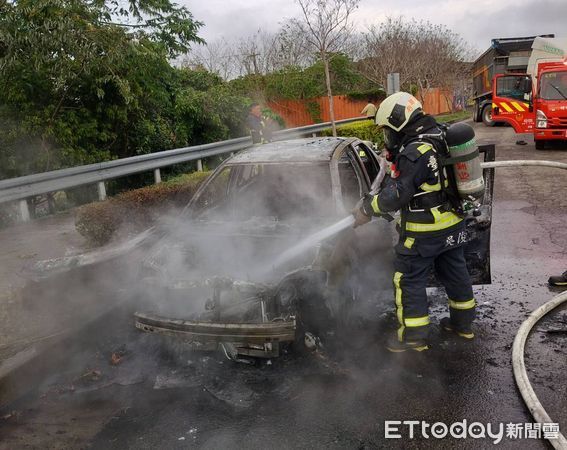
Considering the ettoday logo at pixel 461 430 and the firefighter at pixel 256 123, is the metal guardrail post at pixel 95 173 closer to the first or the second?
the firefighter at pixel 256 123

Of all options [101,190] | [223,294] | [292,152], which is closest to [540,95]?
[292,152]

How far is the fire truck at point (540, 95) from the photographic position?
13641 millimetres

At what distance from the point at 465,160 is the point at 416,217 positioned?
1.76 ft

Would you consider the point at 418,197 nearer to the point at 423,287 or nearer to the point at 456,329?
the point at 423,287

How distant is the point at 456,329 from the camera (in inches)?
157

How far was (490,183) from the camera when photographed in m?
4.37

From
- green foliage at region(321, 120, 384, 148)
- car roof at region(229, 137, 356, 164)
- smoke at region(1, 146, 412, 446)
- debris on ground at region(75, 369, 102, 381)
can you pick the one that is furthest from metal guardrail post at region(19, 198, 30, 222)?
green foliage at region(321, 120, 384, 148)

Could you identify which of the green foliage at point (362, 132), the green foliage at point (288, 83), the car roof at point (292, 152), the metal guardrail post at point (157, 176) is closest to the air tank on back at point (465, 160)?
the car roof at point (292, 152)

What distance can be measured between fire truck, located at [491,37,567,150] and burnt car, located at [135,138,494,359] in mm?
10646

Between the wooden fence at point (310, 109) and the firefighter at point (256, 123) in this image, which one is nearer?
the firefighter at point (256, 123)

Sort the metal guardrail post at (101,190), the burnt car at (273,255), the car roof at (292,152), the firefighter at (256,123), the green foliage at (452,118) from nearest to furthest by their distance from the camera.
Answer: the burnt car at (273,255)
the car roof at (292,152)
the metal guardrail post at (101,190)
the firefighter at (256,123)
the green foliage at (452,118)

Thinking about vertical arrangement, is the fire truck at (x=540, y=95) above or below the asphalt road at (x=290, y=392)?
above

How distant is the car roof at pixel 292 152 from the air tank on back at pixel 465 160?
1.26 m

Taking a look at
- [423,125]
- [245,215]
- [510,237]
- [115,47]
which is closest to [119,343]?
[245,215]
